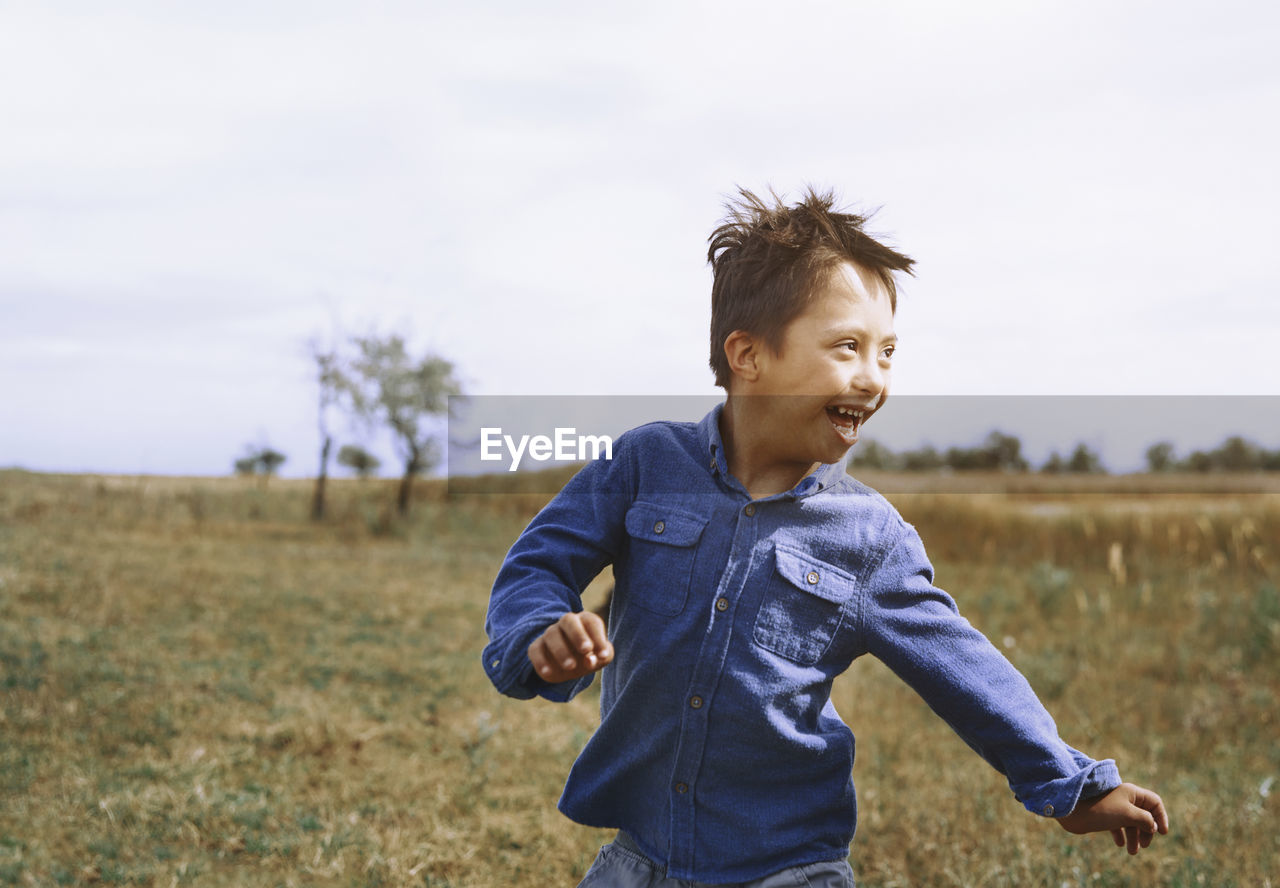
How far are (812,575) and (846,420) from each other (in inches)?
12.4

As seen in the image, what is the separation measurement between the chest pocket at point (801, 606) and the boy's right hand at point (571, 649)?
1.57 feet

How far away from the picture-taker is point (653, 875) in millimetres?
2230

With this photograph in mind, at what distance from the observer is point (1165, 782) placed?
5.20m

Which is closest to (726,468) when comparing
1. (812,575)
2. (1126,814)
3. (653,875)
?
(812,575)

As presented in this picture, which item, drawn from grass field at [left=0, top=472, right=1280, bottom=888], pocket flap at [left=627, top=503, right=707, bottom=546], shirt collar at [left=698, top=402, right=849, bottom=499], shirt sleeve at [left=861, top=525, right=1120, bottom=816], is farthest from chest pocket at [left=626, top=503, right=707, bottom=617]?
grass field at [left=0, top=472, right=1280, bottom=888]

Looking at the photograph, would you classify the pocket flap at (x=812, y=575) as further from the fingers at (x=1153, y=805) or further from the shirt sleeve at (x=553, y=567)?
the fingers at (x=1153, y=805)

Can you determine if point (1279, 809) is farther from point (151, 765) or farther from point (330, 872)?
point (151, 765)

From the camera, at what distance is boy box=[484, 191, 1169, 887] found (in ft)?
7.01

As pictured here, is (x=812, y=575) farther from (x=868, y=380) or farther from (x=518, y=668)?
(x=518, y=668)

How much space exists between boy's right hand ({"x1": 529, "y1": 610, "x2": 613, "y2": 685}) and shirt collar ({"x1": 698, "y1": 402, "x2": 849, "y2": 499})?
0.58m

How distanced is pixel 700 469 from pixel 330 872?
2354 millimetres

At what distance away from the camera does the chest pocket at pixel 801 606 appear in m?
2.16

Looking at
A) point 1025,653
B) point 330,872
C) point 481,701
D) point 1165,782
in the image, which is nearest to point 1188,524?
point 1025,653

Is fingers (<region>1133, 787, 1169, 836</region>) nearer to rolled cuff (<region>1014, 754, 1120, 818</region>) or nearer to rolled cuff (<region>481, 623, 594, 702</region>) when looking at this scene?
rolled cuff (<region>1014, 754, 1120, 818</region>)
